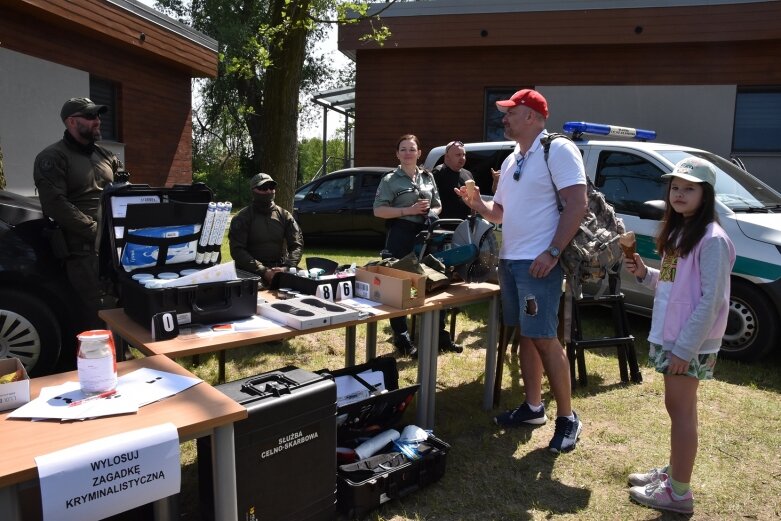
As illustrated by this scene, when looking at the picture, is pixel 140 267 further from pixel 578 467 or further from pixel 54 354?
pixel 578 467

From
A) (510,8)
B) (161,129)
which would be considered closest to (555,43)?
(510,8)

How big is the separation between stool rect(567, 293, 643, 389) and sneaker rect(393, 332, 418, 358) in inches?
51.8

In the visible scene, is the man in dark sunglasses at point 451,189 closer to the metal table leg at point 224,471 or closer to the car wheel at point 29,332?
the car wheel at point 29,332

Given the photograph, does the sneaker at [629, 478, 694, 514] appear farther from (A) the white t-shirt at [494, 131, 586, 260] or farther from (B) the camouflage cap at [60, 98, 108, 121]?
(B) the camouflage cap at [60, 98, 108, 121]

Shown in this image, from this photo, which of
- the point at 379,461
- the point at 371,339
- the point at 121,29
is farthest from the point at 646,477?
the point at 121,29

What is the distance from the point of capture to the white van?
4.80 meters

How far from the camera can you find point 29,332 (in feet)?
12.6

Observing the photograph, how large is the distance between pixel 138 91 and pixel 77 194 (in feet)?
24.7

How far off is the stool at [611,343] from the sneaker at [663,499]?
1551mm

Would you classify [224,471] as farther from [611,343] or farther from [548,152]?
[611,343]

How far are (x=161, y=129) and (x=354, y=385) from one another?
9920 millimetres

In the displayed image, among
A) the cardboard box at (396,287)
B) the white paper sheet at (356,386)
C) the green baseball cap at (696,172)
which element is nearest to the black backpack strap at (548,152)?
the green baseball cap at (696,172)

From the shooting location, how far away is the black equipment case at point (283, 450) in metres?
2.34

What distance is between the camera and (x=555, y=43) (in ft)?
36.4
